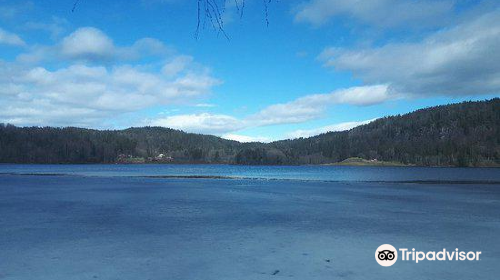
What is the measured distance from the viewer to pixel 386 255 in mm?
12969

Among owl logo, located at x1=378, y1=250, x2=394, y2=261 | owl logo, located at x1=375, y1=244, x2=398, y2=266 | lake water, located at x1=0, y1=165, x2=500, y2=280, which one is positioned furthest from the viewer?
owl logo, located at x1=378, y1=250, x2=394, y2=261

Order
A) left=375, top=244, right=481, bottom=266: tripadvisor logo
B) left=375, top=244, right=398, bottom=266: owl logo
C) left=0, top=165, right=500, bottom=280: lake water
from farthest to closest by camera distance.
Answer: left=375, top=244, right=481, bottom=266: tripadvisor logo < left=375, top=244, right=398, bottom=266: owl logo < left=0, top=165, right=500, bottom=280: lake water

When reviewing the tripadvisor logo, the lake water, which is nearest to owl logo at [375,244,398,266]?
the tripadvisor logo

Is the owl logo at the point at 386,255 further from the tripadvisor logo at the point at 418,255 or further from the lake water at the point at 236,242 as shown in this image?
the lake water at the point at 236,242

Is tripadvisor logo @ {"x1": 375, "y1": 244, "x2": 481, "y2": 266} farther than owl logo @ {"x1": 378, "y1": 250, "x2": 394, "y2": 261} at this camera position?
No

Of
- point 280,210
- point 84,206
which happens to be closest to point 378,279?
point 280,210

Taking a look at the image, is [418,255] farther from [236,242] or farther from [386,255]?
[236,242]

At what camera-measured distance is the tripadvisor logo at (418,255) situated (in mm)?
12390

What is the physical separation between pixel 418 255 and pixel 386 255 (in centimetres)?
104

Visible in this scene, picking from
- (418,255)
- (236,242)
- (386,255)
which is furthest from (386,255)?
(236,242)

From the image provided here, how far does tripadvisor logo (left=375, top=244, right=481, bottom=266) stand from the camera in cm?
1239

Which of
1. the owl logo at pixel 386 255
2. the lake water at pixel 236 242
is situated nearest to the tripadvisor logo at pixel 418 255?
the owl logo at pixel 386 255

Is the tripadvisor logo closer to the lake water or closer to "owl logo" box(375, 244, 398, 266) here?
"owl logo" box(375, 244, 398, 266)

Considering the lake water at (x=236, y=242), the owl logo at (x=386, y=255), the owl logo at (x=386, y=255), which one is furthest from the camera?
the owl logo at (x=386, y=255)
